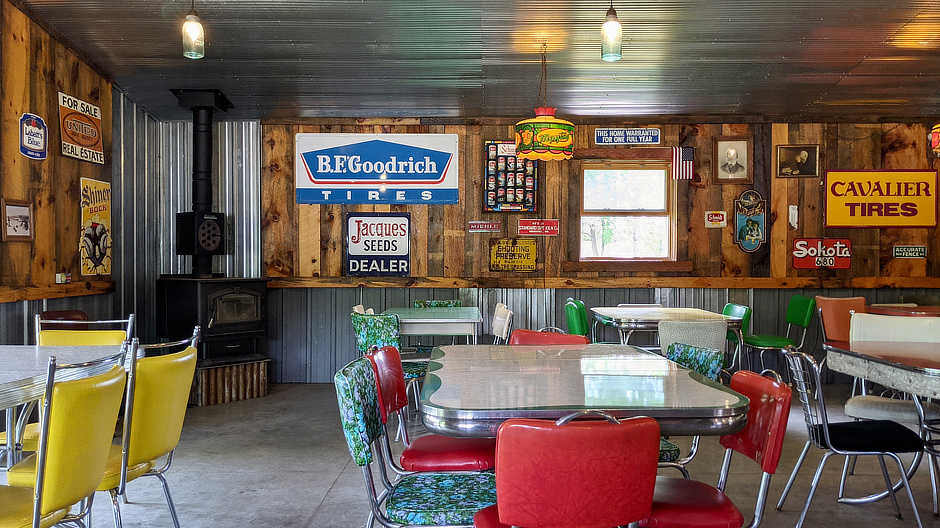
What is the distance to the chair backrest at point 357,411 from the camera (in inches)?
88.9

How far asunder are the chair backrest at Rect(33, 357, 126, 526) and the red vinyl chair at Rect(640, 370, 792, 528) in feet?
5.69

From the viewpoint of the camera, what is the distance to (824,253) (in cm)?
775

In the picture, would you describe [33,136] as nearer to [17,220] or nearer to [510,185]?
[17,220]

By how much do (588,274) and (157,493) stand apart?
5.14 meters

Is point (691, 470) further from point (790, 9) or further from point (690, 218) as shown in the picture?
point (690, 218)

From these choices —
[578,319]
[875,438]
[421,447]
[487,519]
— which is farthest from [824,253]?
[487,519]

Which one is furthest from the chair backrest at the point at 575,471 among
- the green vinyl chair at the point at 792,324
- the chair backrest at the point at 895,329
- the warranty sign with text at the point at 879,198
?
the warranty sign with text at the point at 879,198

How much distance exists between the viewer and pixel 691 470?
4453mm

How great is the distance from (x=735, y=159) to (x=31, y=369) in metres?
7.21

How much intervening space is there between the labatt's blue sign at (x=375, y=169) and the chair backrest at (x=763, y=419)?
5.62 m

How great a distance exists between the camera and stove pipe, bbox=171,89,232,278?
682cm

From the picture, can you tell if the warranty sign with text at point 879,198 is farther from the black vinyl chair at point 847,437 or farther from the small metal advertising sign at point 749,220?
the black vinyl chair at point 847,437

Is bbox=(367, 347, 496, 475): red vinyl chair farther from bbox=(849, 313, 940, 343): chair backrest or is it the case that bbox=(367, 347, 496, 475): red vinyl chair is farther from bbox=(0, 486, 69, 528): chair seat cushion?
bbox=(849, 313, 940, 343): chair backrest

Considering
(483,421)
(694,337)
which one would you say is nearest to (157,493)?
(483,421)
